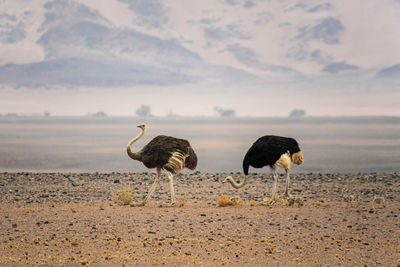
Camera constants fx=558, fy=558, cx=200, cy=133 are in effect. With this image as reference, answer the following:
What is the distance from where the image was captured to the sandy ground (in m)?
11.6

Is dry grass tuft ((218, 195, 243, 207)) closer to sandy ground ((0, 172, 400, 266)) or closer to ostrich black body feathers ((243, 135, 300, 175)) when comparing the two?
sandy ground ((0, 172, 400, 266))

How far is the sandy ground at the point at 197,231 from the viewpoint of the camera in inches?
456

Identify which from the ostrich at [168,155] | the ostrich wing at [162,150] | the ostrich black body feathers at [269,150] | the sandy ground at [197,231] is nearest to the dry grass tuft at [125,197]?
the sandy ground at [197,231]

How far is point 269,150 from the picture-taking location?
16266mm

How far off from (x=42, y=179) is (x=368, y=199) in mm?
13584

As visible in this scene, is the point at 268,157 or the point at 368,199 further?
the point at 368,199

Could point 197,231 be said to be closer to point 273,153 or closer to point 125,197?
point 273,153

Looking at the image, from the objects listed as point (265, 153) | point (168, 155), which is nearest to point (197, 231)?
point (168, 155)

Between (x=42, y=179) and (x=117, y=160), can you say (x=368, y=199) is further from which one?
(x=117, y=160)

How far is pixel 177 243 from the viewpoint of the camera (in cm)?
1246

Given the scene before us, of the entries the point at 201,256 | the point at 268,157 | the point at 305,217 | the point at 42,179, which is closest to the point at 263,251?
the point at 201,256

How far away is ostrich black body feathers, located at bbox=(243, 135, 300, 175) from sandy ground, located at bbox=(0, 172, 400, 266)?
1.32 metres

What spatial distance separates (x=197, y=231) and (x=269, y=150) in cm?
397

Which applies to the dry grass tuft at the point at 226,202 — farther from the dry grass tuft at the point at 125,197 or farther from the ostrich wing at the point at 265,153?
the dry grass tuft at the point at 125,197
